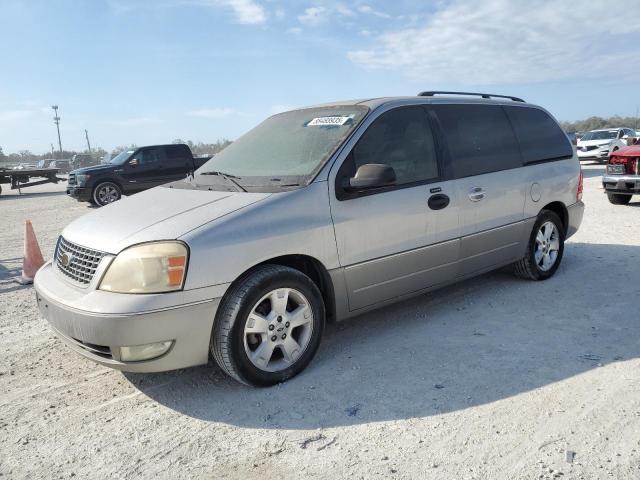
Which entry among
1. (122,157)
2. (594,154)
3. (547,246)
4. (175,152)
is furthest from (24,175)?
(594,154)

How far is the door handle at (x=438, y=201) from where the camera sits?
4125 millimetres

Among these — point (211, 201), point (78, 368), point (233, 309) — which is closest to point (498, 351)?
point (233, 309)

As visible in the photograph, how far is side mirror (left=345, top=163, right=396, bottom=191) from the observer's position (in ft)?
11.6

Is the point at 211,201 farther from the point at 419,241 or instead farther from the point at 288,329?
the point at 419,241

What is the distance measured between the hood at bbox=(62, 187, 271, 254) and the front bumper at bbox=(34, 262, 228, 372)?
331 millimetres

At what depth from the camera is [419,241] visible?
161 inches

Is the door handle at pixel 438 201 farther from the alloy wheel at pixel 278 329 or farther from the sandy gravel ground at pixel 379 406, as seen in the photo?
the alloy wheel at pixel 278 329

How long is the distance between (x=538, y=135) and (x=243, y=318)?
3.80 m

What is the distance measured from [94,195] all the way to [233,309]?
1354cm

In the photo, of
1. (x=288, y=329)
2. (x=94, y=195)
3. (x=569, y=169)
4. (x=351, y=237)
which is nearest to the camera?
(x=288, y=329)

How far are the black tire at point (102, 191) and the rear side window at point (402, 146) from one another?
12880 mm

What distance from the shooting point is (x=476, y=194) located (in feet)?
14.7

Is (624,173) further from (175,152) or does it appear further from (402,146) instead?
(175,152)

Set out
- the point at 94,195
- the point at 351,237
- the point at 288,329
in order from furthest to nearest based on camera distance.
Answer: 1. the point at 94,195
2. the point at 351,237
3. the point at 288,329
